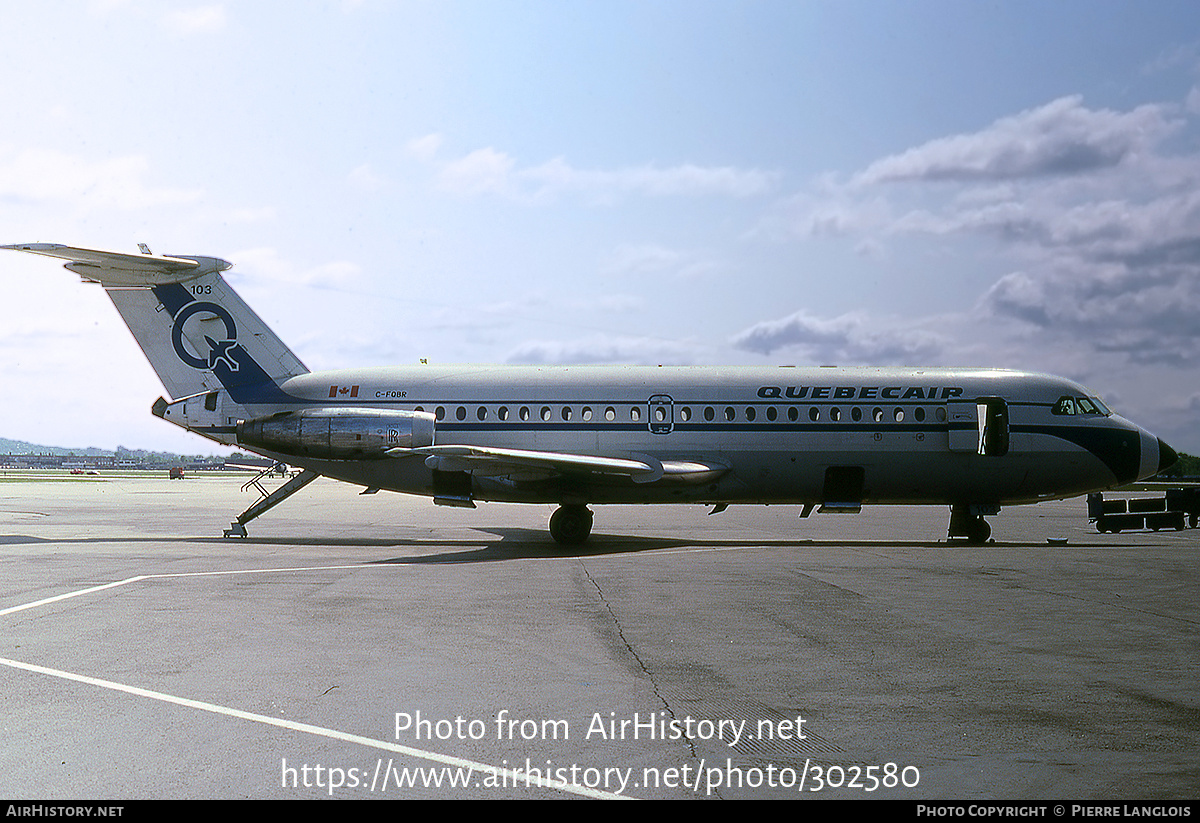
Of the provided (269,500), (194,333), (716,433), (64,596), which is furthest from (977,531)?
(194,333)

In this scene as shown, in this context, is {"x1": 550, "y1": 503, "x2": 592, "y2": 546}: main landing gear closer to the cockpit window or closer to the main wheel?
the main wheel

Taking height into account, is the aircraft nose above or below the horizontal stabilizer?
below

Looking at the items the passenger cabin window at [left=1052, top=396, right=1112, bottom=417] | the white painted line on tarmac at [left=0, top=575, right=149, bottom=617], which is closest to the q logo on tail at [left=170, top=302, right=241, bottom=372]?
the white painted line on tarmac at [left=0, top=575, right=149, bottom=617]

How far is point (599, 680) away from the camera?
7.79 metres

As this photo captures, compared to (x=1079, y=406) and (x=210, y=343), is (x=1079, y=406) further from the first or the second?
(x=210, y=343)

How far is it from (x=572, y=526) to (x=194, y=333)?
11.0 metres

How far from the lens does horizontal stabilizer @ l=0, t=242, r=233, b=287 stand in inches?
879

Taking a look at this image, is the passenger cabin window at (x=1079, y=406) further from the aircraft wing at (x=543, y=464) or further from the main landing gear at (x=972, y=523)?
the aircraft wing at (x=543, y=464)

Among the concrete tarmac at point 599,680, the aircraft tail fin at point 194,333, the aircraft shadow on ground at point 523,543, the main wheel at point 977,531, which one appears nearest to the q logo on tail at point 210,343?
the aircraft tail fin at point 194,333

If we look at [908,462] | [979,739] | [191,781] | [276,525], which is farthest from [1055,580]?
[276,525]

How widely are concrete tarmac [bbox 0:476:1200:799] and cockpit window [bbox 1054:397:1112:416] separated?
6.26 metres
